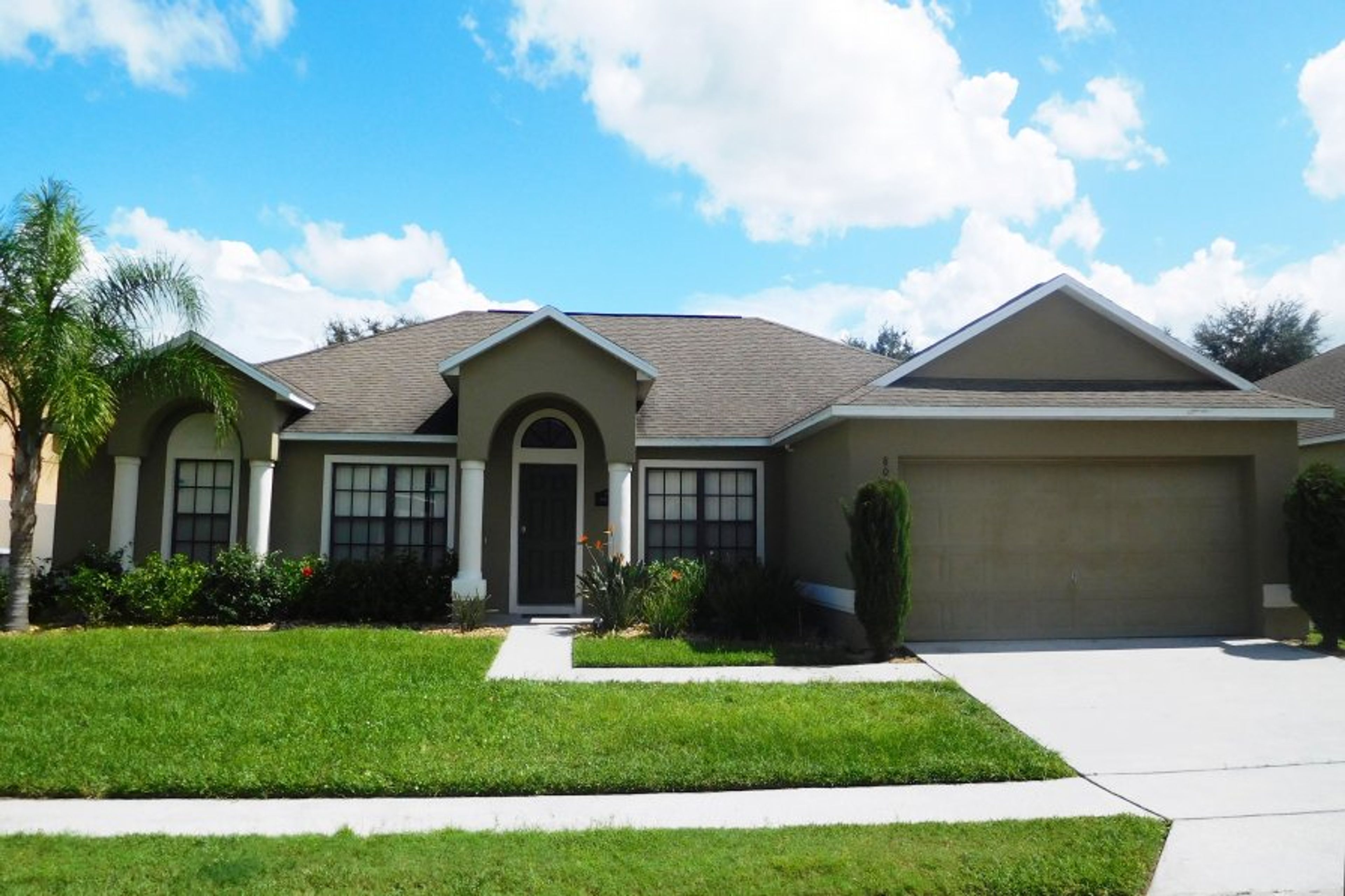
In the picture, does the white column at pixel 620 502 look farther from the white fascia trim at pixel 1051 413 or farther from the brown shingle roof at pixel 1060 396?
the brown shingle roof at pixel 1060 396

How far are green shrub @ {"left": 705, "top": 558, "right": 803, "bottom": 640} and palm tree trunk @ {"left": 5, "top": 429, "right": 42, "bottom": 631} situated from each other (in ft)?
30.7

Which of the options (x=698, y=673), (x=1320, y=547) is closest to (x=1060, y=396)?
(x=1320, y=547)

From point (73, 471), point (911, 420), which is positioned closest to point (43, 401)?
point (73, 471)

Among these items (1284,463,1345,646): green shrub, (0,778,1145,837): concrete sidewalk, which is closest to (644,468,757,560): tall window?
(1284,463,1345,646): green shrub

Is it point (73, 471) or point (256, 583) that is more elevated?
point (73, 471)

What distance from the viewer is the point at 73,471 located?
587 inches

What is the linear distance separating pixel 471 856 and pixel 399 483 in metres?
11.1

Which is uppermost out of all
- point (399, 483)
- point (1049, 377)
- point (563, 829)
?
point (1049, 377)

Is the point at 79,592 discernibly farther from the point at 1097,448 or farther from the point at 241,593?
the point at 1097,448

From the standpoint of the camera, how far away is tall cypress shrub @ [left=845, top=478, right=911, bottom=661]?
11023mm

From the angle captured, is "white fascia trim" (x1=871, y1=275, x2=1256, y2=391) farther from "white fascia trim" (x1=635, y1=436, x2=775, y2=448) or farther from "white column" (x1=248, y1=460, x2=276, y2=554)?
"white column" (x1=248, y1=460, x2=276, y2=554)

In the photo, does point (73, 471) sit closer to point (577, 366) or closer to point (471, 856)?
point (577, 366)

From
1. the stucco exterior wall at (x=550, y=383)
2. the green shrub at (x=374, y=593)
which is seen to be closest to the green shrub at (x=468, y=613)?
the green shrub at (x=374, y=593)

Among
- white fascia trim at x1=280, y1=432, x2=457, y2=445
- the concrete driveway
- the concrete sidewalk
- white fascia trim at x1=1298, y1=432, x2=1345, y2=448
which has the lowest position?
the concrete sidewalk
